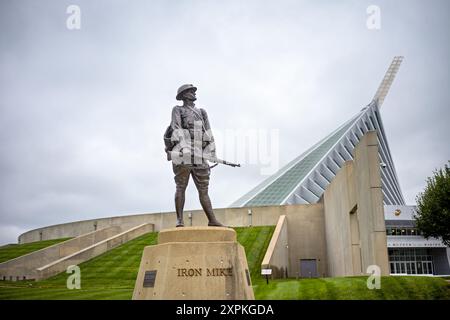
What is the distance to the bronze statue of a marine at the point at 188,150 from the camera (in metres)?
9.23

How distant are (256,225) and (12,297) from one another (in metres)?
17.3

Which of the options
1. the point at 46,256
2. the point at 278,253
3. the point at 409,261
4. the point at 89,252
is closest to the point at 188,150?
the point at 278,253

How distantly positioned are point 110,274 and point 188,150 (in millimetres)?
11983

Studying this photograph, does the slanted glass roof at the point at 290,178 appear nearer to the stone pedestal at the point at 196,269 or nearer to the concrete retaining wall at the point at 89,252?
the concrete retaining wall at the point at 89,252

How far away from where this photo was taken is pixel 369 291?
10.5 meters

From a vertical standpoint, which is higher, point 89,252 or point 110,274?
point 89,252

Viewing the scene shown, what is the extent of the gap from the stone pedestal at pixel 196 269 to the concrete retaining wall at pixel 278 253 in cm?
903

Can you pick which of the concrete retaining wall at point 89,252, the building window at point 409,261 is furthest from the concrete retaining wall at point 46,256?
the building window at point 409,261

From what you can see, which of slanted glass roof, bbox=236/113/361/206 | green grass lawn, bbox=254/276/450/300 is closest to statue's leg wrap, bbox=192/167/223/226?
green grass lawn, bbox=254/276/450/300

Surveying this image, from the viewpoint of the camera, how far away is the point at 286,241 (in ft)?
82.1

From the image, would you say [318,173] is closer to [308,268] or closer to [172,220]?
[172,220]
